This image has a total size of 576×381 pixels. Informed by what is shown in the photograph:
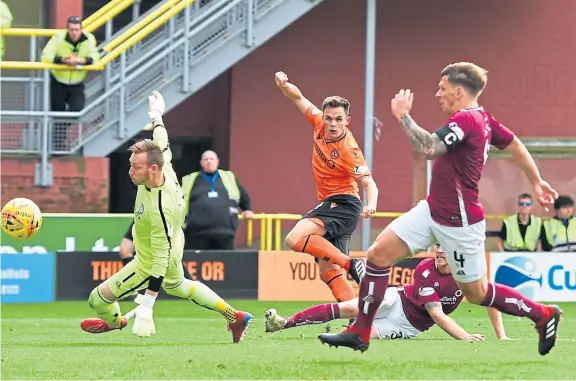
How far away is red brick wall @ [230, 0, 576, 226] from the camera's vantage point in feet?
74.1

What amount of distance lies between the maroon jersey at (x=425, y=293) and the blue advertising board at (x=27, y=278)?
278 inches

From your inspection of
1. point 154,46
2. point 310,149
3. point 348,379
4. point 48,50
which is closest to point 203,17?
point 154,46

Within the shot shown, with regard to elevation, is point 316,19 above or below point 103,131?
above

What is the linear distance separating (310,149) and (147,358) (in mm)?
13763

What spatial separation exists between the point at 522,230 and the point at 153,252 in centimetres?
946

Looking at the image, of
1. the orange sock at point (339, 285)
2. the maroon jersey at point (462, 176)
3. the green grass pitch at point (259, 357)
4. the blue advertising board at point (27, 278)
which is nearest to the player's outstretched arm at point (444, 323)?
the green grass pitch at point (259, 357)

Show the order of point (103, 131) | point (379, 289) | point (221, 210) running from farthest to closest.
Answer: point (103, 131)
point (221, 210)
point (379, 289)

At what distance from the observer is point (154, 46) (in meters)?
20.3

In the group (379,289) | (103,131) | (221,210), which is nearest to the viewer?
(379,289)

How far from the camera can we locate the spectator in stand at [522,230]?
19.0 meters

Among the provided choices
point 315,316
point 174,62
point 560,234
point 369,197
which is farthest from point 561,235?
point 315,316

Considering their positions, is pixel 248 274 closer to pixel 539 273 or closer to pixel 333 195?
pixel 539 273

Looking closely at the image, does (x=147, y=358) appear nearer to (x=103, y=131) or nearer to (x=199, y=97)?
(x=103, y=131)

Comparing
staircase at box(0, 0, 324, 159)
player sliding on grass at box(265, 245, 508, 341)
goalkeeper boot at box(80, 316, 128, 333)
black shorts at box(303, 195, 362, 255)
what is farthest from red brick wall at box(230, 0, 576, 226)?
goalkeeper boot at box(80, 316, 128, 333)
